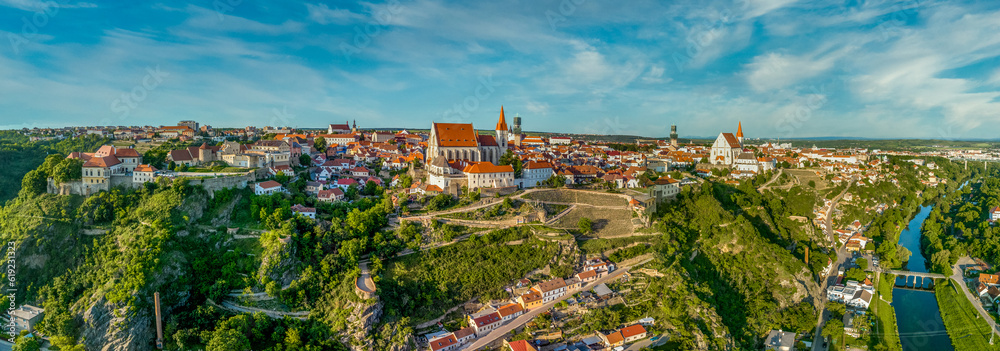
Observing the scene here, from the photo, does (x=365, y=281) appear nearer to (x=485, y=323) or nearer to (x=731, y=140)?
(x=485, y=323)

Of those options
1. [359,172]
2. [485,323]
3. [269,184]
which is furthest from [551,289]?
[359,172]

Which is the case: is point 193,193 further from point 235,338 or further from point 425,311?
point 425,311

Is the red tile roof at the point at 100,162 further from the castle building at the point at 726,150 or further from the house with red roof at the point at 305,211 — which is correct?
the castle building at the point at 726,150

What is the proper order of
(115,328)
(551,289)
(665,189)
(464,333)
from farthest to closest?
(665,189)
(551,289)
(464,333)
(115,328)

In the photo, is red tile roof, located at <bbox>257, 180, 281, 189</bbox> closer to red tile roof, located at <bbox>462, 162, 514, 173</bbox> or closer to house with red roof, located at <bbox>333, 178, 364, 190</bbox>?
house with red roof, located at <bbox>333, 178, 364, 190</bbox>

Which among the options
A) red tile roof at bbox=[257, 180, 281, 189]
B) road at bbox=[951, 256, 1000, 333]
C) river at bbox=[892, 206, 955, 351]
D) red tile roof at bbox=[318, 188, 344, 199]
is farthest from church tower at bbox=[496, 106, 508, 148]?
road at bbox=[951, 256, 1000, 333]

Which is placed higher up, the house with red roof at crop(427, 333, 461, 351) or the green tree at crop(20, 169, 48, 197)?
the green tree at crop(20, 169, 48, 197)

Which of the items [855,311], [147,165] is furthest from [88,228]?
[855,311]
